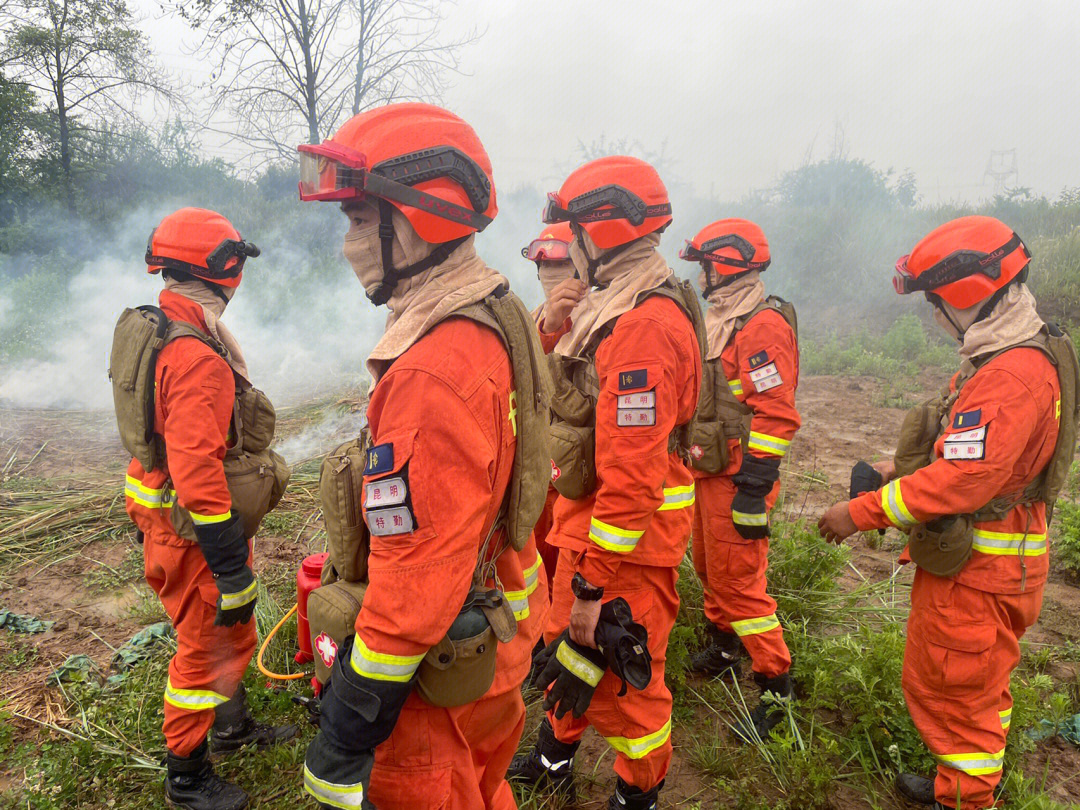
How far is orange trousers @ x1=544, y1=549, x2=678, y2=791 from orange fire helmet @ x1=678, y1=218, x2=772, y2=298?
7.39 ft

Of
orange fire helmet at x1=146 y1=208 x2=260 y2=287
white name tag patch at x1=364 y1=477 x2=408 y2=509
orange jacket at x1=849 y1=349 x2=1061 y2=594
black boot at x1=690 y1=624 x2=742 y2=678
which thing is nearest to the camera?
white name tag patch at x1=364 y1=477 x2=408 y2=509

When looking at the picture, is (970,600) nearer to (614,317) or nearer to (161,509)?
(614,317)

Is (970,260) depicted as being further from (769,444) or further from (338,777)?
(338,777)

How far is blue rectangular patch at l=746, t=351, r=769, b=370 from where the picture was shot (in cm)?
372

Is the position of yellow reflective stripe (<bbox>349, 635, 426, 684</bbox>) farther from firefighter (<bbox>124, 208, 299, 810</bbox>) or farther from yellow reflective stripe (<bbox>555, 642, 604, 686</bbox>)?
firefighter (<bbox>124, 208, 299, 810</bbox>)

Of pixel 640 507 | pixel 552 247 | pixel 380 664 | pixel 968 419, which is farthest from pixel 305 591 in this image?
pixel 968 419

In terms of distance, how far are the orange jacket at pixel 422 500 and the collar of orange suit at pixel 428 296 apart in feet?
0.24

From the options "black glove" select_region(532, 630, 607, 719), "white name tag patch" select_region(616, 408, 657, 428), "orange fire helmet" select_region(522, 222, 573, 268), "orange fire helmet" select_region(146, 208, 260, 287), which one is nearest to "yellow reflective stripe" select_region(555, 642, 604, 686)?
"black glove" select_region(532, 630, 607, 719)

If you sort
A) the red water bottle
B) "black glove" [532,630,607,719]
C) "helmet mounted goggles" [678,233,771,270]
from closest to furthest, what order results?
"black glove" [532,630,607,719] → the red water bottle → "helmet mounted goggles" [678,233,771,270]

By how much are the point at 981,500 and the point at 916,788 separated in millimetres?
1525

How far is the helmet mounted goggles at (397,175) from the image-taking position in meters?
1.52

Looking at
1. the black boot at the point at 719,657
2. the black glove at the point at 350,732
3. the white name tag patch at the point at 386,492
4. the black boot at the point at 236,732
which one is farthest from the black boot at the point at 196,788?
the black boot at the point at 719,657

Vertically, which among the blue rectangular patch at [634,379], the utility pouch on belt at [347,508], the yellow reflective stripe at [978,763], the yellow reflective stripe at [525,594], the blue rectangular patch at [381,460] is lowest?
the yellow reflective stripe at [978,763]

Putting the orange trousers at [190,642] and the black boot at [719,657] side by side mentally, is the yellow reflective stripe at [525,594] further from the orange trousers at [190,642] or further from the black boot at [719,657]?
the black boot at [719,657]
